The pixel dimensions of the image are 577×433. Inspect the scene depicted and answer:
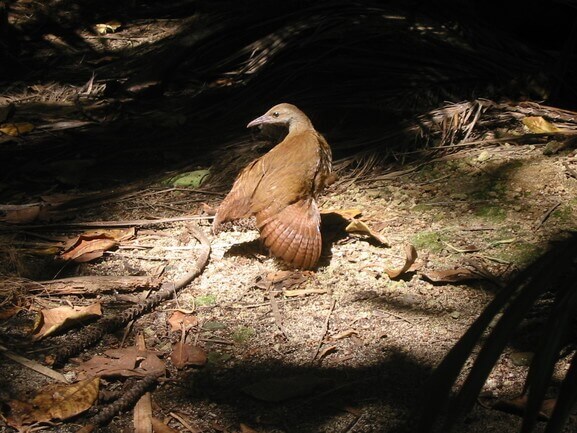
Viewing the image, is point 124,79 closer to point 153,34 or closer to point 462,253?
point 153,34

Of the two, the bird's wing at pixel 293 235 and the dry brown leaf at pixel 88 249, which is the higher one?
the bird's wing at pixel 293 235

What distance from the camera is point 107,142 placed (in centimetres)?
563

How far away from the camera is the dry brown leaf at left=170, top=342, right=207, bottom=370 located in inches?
128

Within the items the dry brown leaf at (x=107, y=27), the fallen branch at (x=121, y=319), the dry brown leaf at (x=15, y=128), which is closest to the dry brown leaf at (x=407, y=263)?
the fallen branch at (x=121, y=319)

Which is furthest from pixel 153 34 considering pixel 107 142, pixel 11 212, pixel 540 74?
pixel 540 74

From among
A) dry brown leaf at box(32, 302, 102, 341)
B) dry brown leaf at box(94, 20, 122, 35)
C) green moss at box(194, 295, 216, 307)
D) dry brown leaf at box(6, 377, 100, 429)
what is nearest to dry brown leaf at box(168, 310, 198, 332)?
green moss at box(194, 295, 216, 307)

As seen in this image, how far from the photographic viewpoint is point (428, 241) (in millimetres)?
4191

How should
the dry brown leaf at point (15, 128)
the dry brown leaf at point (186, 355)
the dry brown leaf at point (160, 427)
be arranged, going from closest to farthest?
1. the dry brown leaf at point (160, 427)
2. the dry brown leaf at point (186, 355)
3. the dry brown leaf at point (15, 128)

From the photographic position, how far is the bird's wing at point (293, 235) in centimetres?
391

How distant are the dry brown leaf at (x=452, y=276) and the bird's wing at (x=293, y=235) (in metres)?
0.62

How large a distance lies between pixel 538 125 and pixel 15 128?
410 centimetres

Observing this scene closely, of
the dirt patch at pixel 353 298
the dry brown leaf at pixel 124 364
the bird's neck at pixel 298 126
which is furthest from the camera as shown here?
the bird's neck at pixel 298 126

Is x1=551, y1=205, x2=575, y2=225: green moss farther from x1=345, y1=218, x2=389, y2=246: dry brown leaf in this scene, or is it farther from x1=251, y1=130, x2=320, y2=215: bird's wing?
x1=251, y1=130, x2=320, y2=215: bird's wing

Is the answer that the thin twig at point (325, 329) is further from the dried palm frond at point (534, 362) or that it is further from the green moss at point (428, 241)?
the dried palm frond at point (534, 362)
